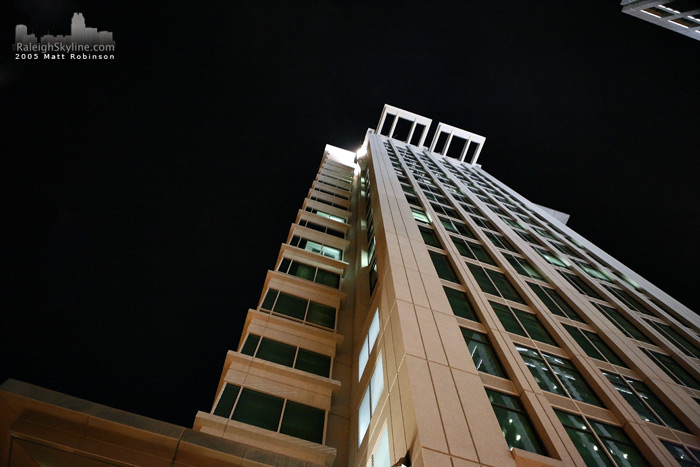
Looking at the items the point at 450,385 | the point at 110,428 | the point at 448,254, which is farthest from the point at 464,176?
the point at 110,428

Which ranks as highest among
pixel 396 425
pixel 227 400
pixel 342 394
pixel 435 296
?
pixel 435 296

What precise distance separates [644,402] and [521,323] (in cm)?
443

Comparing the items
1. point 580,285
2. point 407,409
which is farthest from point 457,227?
point 407,409

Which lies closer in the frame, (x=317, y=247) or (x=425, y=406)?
(x=425, y=406)

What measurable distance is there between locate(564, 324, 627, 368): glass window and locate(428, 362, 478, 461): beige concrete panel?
28.7ft

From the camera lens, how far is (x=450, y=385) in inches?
373

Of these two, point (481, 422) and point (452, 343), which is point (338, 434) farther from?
point (481, 422)

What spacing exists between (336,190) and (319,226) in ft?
34.7

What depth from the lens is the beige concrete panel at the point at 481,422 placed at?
8.07m

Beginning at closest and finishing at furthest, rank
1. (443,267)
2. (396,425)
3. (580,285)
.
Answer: (396,425), (443,267), (580,285)

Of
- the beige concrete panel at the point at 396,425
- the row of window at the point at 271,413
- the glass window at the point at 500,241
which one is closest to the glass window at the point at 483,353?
the beige concrete panel at the point at 396,425

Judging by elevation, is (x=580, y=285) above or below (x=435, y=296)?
below

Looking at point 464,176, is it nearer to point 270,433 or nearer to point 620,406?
point 620,406

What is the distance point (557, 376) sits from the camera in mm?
12695
